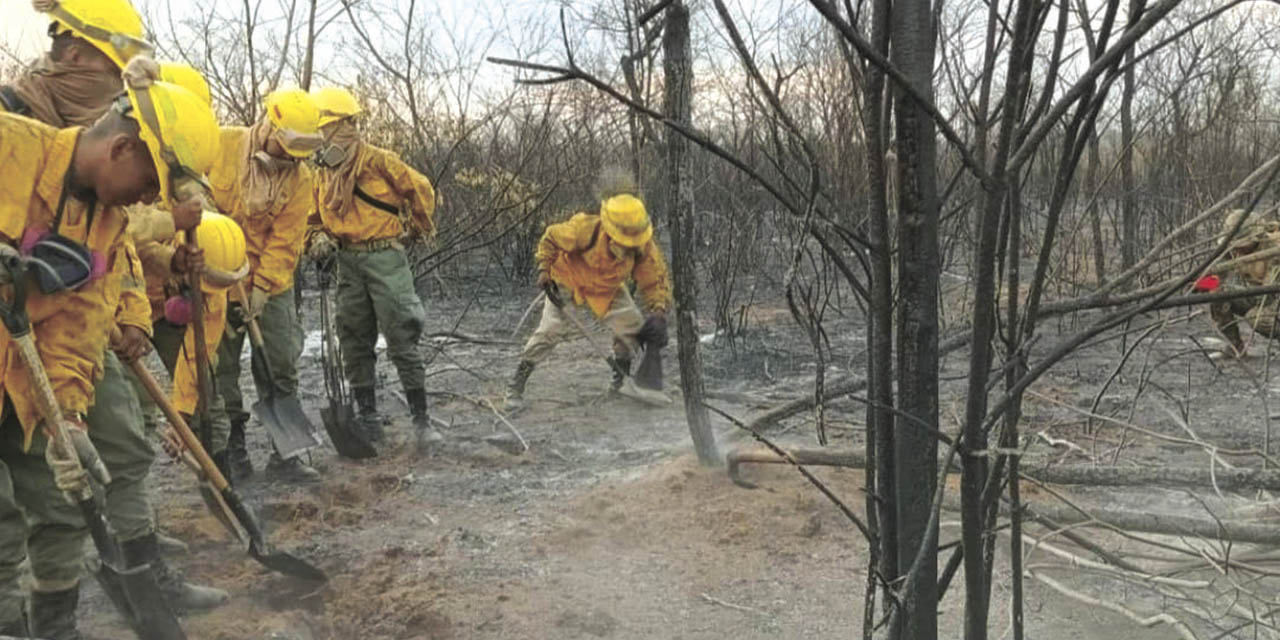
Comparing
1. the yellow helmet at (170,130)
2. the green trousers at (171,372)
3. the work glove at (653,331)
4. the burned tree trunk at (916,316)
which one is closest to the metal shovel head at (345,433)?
the green trousers at (171,372)

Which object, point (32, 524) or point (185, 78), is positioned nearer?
point (32, 524)

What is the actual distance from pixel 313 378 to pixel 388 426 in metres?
1.34

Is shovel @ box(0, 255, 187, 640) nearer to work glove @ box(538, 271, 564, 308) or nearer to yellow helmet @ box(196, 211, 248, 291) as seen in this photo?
yellow helmet @ box(196, 211, 248, 291)

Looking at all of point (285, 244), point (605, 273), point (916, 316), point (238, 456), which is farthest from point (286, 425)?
point (916, 316)

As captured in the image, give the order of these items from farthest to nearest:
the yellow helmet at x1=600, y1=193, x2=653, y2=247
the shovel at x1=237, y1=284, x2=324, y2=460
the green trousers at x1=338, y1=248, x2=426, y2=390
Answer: the yellow helmet at x1=600, y1=193, x2=653, y2=247, the green trousers at x1=338, y1=248, x2=426, y2=390, the shovel at x1=237, y1=284, x2=324, y2=460

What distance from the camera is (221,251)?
350cm

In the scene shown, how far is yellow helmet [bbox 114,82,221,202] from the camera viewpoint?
237 cm

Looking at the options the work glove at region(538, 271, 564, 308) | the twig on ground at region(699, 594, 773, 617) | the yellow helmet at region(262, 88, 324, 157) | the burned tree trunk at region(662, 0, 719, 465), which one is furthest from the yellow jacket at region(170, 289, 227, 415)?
the work glove at region(538, 271, 564, 308)

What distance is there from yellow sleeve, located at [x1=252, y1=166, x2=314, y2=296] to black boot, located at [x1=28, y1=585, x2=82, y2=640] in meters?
1.96

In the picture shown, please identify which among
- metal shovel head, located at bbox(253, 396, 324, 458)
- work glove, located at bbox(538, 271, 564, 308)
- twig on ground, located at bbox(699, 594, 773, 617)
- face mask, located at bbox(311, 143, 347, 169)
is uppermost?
→ face mask, located at bbox(311, 143, 347, 169)

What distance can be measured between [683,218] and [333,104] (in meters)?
1.79

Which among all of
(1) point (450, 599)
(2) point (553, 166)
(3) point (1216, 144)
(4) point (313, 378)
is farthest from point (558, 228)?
(3) point (1216, 144)

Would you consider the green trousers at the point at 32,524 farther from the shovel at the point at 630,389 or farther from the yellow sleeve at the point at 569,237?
the yellow sleeve at the point at 569,237

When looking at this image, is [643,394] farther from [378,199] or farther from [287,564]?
[287,564]
